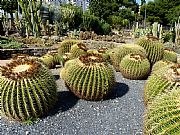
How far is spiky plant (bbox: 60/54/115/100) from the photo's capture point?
231 inches

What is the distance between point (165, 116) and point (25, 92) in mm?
2882

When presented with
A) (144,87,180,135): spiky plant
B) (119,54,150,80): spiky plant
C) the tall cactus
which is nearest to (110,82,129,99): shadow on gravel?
(119,54,150,80): spiky plant

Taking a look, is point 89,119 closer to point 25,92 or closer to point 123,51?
point 25,92

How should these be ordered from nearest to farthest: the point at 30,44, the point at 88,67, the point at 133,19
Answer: the point at 88,67 → the point at 30,44 → the point at 133,19

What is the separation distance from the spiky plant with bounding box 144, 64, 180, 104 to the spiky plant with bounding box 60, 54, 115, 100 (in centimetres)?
82

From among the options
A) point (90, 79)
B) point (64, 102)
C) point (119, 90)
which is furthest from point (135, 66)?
point (64, 102)

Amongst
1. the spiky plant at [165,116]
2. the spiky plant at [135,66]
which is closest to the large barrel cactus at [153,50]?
the spiky plant at [135,66]

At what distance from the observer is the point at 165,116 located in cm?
266

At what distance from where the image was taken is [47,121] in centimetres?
535

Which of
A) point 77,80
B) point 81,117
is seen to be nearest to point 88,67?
point 77,80

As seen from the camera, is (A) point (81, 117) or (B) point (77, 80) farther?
(B) point (77, 80)

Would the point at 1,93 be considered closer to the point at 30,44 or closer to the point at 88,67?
the point at 88,67

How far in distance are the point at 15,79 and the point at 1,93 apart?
32 cm

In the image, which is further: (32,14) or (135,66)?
(32,14)
